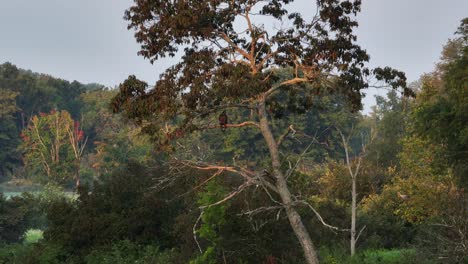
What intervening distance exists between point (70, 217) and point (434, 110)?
52.7ft

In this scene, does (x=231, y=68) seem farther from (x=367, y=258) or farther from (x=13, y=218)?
(x=13, y=218)

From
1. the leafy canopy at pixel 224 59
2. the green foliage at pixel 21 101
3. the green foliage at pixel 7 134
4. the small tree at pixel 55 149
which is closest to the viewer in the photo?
the leafy canopy at pixel 224 59

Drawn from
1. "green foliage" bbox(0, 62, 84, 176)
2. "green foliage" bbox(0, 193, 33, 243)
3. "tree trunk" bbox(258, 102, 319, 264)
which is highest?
"green foliage" bbox(0, 62, 84, 176)

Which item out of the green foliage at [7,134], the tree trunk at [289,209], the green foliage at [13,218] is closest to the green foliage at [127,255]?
the tree trunk at [289,209]

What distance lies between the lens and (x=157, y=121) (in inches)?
694

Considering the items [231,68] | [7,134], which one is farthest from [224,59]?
[7,134]

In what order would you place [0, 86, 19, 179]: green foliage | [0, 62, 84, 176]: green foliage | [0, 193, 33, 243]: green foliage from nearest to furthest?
1. [0, 193, 33, 243]: green foliage
2. [0, 86, 19, 179]: green foliage
3. [0, 62, 84, 176]: green foliage

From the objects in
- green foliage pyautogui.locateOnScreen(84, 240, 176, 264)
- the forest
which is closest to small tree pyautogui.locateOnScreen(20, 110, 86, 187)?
the forest

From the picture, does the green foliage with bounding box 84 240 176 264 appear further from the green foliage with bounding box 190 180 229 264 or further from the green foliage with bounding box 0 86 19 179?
the green foliage with bounding box 0 86 19 179

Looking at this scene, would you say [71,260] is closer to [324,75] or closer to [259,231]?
[259,231]

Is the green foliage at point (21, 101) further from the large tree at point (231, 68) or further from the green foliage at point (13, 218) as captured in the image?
the large tree at point (231, 68)

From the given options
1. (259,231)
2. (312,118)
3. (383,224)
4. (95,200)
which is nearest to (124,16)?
(259,231)

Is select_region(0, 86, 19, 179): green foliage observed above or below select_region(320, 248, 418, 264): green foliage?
above

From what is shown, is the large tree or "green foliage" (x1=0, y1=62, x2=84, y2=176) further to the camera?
"green foliage" (x1=0, y1=62, x2=84, y2=176)
